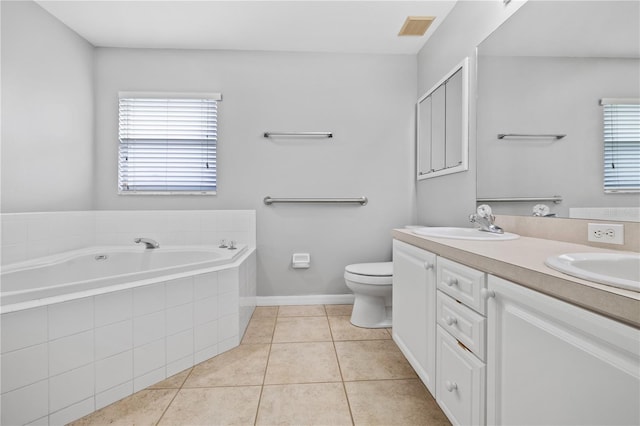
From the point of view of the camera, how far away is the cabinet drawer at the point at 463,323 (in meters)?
0.86

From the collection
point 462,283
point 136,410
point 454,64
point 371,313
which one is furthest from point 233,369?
point 454,64

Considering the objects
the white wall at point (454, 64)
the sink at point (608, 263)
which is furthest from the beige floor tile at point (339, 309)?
the sink at point (608, 263)

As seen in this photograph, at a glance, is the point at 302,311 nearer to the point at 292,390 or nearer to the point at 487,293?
the point at 292,390

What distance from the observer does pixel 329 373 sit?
5.17 feet

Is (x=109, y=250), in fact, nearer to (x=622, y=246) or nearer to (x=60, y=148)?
(x=60, y=148)

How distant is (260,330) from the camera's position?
2111 mm

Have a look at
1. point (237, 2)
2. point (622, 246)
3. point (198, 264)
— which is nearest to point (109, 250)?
point (198, 264)

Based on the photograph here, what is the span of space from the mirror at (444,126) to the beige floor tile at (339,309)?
51.5 inches

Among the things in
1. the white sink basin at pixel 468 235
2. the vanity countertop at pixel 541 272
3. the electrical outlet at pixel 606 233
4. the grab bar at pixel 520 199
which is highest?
the grab bar at pixel 520 199

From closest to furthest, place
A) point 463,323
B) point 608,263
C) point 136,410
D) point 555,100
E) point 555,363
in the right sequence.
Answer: point 555,363 → point 608,263 → point 463,323 → point 555,100 → point 136,410

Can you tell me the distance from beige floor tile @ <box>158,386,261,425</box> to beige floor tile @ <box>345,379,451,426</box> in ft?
1.53

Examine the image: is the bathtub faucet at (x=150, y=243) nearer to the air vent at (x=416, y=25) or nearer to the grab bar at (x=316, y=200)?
the grab bar at (x=316, y=200)

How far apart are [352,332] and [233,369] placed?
85 centimetres

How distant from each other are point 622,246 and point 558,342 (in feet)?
2.12
